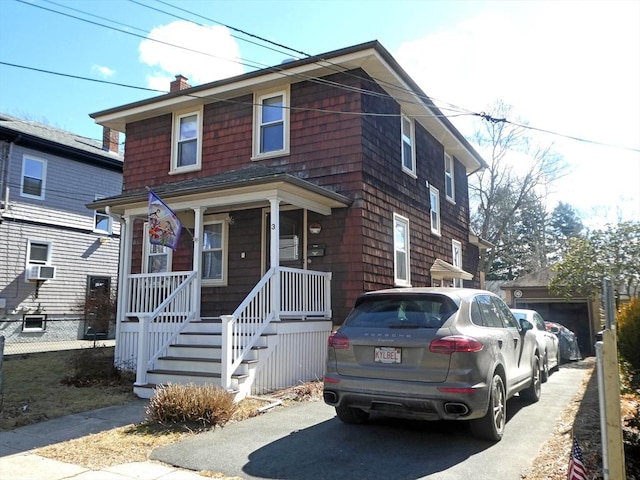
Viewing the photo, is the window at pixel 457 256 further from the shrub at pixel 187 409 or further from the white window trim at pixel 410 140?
the shrub at pixel 187 409

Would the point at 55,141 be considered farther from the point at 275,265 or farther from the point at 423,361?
the point at 423,361

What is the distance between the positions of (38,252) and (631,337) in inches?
799

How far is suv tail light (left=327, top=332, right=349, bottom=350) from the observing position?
5703mm

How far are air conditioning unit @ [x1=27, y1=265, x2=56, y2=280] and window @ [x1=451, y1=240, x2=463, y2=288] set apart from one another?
15.0 meters

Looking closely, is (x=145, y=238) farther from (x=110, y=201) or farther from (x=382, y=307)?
(x=382, y=307)

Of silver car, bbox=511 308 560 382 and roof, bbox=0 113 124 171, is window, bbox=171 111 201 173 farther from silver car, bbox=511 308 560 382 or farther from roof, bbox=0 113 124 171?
roof, bbox=0 113 124 171

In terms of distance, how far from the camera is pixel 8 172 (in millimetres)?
18859

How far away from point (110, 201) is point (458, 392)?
9.01 m

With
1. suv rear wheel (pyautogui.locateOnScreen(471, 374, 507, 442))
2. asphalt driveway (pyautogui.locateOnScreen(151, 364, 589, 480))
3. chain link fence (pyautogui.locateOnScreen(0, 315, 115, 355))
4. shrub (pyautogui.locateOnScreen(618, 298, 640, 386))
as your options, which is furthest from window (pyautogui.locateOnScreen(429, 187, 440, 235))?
chain link fence (pyautogui.locateOnScreen(0, 315, 115, 355))

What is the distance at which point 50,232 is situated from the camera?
2019 centimetres

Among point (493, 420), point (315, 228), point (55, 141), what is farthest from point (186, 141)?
point (493, 420)

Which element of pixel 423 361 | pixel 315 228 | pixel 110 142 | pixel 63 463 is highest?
pixel 110 142

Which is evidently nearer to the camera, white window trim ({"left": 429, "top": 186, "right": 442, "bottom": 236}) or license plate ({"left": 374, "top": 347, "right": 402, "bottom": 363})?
license plate ({"left": 374, "top": 347, "right": 402, "bottom": 363})

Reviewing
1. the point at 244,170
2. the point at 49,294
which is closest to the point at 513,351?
the point at 244,170
